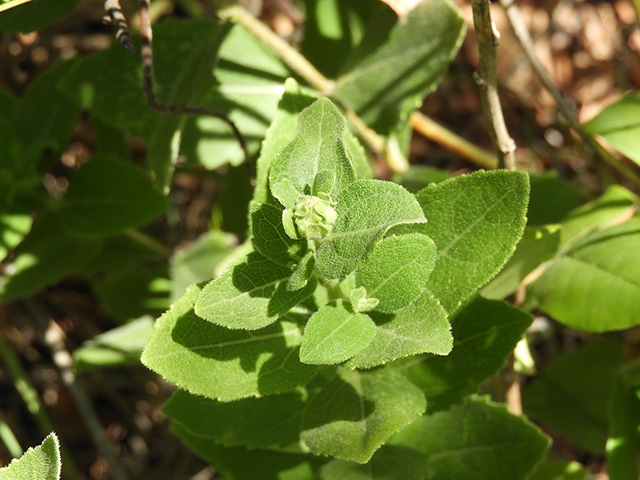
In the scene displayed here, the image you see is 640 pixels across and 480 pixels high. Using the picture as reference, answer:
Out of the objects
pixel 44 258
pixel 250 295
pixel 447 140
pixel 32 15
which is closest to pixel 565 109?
pixel 447 140

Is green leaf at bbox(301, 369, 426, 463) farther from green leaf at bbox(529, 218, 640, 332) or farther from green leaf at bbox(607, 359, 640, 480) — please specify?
green leaf at bbox(607, 359, 640, 480)

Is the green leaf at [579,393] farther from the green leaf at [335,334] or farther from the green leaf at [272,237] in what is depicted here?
the green leaf at [272,237]

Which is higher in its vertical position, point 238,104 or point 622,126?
point 238,104

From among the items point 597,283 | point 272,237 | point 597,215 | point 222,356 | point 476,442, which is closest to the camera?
point 272,237

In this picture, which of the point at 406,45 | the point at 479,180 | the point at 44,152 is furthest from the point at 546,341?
the point at 44,152

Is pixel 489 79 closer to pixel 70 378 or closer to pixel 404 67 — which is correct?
pixel 404 67

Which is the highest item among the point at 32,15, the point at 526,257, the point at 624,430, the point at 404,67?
the point at 32,15

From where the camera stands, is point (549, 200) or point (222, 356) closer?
point (222, 356)

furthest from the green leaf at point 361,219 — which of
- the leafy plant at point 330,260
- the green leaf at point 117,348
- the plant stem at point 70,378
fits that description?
the plant stem at point 70,378
